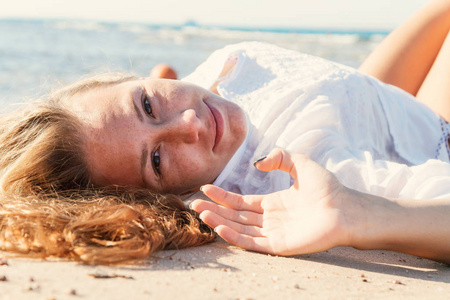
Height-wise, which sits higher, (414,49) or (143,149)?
(414,49)

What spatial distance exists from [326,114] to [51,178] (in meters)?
1.68

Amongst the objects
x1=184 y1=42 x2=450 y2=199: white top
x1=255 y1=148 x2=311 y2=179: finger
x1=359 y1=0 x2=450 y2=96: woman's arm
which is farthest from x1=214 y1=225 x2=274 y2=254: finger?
x1=359 y1=0 x2=450 y2=96: woman's arm

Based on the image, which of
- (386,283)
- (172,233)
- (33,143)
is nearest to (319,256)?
(386,283)

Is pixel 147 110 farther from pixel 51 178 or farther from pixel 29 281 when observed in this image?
pixel 29 281

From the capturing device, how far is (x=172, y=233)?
224cm

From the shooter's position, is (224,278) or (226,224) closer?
(224,278)

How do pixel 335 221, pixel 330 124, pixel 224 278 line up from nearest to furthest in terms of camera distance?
pixel 224 278, pixel 335 221, pixel 330 124

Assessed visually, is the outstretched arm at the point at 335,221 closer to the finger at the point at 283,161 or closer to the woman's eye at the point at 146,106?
the finger at the point at 283,161

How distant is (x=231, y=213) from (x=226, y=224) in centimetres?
8

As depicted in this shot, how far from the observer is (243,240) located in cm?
223

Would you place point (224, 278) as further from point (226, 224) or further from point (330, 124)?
point (330, 124)

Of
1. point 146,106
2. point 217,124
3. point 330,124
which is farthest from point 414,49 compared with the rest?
point 146,106

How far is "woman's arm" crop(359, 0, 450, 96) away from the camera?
4.05 metres

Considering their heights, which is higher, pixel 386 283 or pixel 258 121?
pixel 258 121
